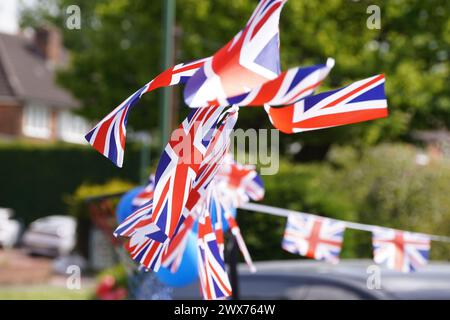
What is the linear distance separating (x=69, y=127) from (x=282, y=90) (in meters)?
47.6

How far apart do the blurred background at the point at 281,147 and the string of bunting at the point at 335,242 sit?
1159 millimetres

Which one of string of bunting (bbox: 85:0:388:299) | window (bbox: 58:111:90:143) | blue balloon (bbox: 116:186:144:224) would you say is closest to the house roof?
window (bbox: 58:111:90:143)

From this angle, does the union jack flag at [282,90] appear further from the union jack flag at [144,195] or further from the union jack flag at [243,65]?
the union jack flag at [144,195]

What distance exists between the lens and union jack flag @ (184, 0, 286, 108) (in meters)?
2.55

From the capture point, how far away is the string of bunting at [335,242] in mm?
4383

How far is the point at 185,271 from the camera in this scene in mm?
3836

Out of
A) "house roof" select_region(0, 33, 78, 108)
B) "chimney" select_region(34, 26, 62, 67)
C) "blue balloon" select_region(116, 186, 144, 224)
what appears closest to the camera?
"blue balloon" select_region(116, 186, 144, 224)

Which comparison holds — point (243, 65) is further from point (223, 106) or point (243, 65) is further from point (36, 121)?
point (36, 121)

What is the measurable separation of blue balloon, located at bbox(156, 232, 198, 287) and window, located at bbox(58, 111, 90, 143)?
4321cm

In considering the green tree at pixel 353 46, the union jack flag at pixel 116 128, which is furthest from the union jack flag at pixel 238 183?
the green tree at pixel 353 46

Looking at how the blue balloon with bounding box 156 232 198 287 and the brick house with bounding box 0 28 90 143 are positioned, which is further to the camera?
the brick house with bounding box 0 28 90 143

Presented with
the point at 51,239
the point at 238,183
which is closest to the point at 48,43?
the point at 51,239

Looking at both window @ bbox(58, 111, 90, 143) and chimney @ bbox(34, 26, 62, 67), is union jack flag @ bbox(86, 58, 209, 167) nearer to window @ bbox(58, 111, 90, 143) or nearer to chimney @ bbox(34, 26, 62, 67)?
window @ bbox(58, 111, 90, 143)
